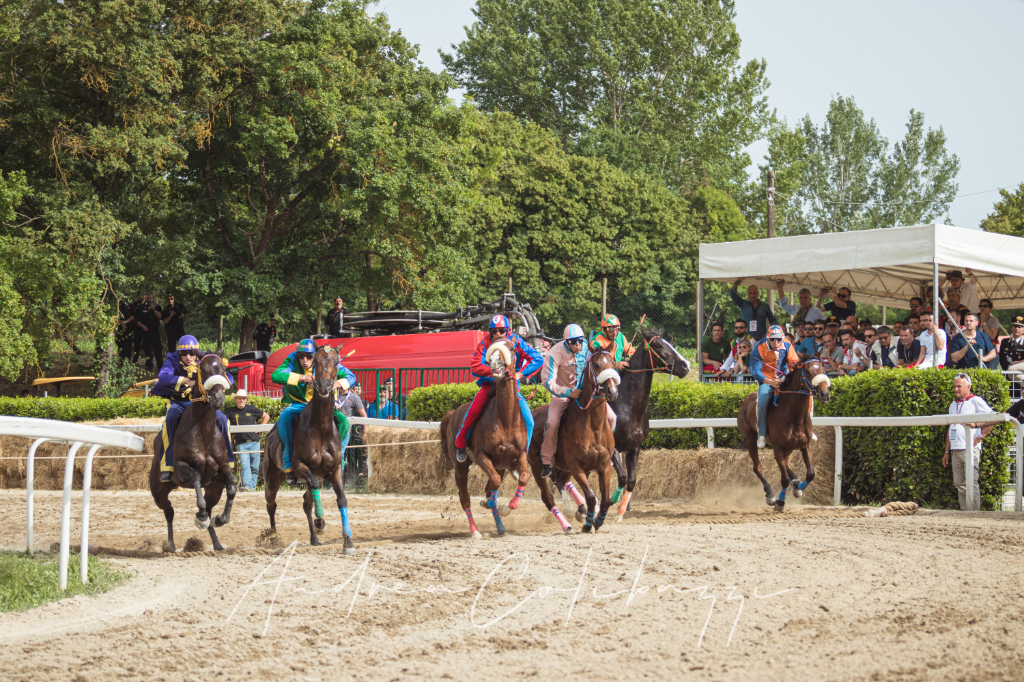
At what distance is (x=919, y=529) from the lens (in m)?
9.07

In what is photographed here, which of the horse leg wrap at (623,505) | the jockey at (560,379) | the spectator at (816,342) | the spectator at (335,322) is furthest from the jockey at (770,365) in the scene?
the spectator at (335,322)

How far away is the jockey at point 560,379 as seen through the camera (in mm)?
10328

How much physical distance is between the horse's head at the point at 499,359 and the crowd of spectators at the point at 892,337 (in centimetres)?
434

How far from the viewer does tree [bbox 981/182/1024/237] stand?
4388 cm

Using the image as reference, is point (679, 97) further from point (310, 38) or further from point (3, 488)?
point (3, 488)

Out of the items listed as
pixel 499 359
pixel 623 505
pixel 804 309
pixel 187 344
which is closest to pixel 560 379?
pixel 499 359

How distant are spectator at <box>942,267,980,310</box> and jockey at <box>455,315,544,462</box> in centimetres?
836

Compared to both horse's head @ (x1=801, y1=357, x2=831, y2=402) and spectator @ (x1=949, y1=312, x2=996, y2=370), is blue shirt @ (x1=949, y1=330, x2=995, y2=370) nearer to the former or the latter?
spectator @ (x1=949, y1=312, x2=996, y2=370)

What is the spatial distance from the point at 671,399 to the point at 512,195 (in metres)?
30.8

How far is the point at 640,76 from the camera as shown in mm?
55750

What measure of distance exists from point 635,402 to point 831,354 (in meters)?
5.76

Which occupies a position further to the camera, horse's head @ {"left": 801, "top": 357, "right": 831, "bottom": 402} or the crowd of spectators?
the crowd of spectators

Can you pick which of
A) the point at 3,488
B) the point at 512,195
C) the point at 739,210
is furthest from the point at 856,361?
the point at 739,210

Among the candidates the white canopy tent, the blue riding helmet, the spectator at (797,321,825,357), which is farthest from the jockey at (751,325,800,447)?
the blue riding helmet
